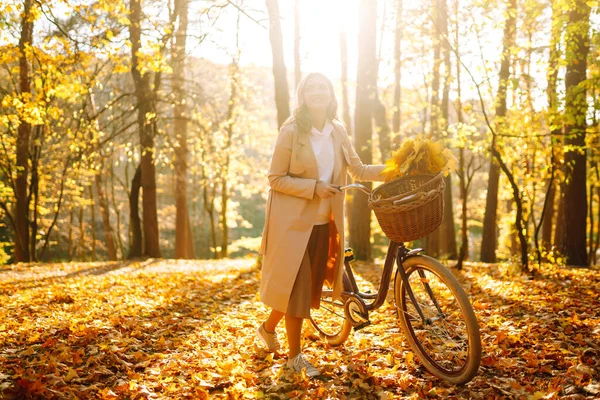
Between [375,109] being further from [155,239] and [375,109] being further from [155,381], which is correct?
[155,381]

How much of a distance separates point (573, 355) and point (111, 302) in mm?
5233

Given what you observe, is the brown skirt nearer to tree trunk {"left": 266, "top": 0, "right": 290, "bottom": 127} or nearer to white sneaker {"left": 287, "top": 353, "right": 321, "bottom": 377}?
white sneaker {"left": 287, "top": 353, "right": 321, "bottom": 377}

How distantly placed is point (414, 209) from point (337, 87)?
56.5 ft

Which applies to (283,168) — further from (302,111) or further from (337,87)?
(337,87)

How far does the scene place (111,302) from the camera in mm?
6652

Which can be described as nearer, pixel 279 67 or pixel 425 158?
pixel 425 158

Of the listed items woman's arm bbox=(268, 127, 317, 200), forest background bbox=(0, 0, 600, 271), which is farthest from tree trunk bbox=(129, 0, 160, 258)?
woman's arm bbox=(268, 127, 317, 200)

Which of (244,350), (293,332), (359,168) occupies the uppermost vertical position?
(359,168)

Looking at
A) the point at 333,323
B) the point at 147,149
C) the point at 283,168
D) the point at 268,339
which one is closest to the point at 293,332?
the point at 268,339

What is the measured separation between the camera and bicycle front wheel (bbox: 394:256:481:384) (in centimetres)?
315

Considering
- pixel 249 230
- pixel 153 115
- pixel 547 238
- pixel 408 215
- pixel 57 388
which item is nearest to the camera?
pixel 408 215

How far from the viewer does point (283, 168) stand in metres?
3.79

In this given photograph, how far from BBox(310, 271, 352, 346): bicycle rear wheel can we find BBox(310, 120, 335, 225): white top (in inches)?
22.7

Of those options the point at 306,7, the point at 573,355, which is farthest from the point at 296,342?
the point at 306,7
